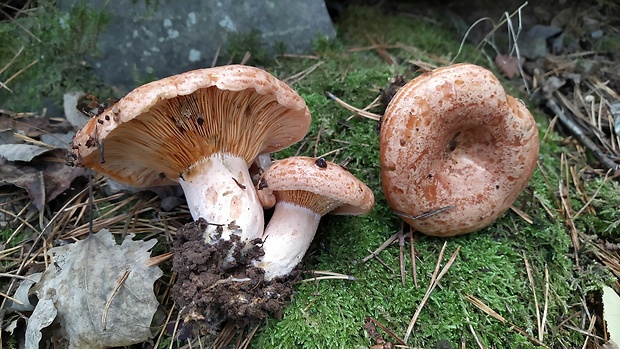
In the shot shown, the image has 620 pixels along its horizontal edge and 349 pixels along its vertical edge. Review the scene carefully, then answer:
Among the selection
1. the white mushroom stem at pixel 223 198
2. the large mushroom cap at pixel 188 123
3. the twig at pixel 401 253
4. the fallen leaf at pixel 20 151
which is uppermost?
the large mushroom cap at pixel 188 123

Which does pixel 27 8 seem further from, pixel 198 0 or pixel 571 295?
pixel 571 295

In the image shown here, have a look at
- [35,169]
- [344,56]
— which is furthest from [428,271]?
[35,169]

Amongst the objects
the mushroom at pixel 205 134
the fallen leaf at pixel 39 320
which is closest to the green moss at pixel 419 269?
the mushroom at pixel 205 134

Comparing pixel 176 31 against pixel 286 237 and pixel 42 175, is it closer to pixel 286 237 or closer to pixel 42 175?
pixel 42 175

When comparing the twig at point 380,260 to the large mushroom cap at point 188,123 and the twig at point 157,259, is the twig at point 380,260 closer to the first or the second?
the large mushroom cap at point 188,123

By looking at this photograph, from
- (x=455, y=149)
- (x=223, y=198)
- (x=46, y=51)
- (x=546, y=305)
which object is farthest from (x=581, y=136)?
(x=46, y=51)

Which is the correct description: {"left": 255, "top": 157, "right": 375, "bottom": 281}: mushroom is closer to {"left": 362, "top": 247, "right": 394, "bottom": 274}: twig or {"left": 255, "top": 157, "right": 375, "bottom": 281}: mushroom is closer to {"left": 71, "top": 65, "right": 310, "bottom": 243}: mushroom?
{"left": 71, "top": 65, "right": 310, "bottom": 243}: mushroom

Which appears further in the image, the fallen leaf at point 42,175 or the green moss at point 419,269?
the fallen leaf at point 42,175
